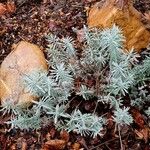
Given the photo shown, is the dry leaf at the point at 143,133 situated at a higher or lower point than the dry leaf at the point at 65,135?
higher

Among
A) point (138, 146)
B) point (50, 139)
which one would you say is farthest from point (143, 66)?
point (50, 139)

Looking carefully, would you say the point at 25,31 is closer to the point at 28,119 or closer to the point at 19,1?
the point at 19,1

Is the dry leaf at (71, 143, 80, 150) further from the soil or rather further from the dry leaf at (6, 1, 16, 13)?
the dry leaf at (6, 1, 16, 13)

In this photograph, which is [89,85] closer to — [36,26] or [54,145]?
[54,145]

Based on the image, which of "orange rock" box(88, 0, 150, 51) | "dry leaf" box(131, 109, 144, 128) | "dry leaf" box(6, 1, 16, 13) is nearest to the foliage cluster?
"dry leaf" box(131, 109, 144, 128)

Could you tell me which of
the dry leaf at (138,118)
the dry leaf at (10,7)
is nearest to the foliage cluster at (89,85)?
the dry leaf at (138,118)

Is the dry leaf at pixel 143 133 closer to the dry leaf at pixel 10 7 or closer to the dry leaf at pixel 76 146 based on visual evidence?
the dry leaf at pixel 76 146
